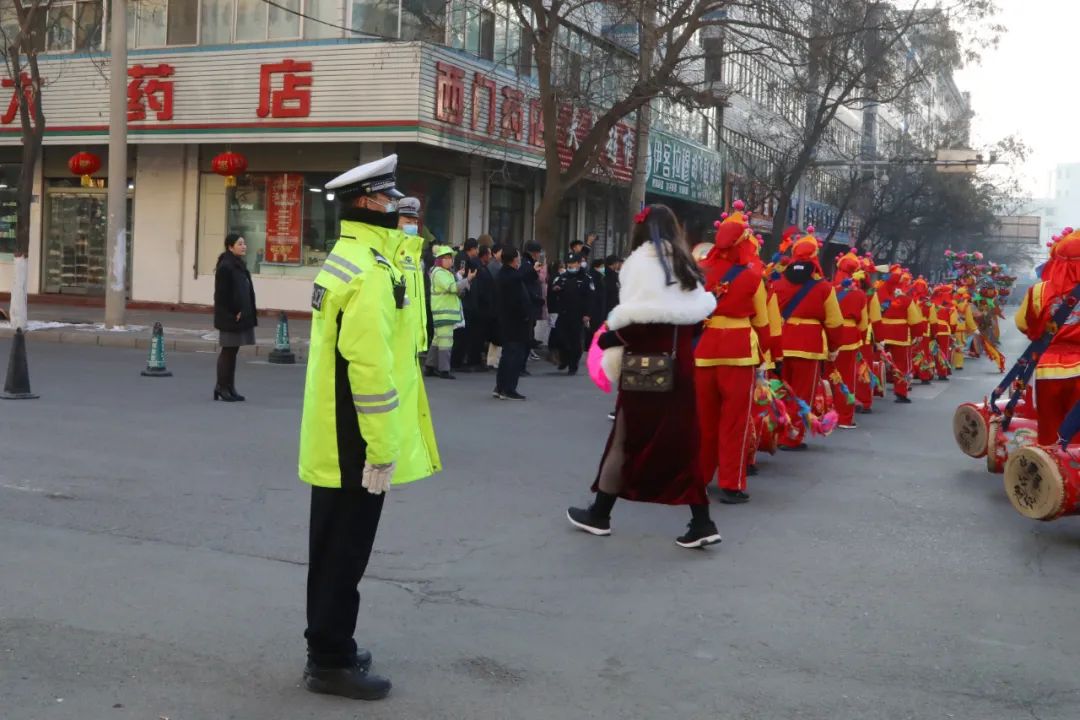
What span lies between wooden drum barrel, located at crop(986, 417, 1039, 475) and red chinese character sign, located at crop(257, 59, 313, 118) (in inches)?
648

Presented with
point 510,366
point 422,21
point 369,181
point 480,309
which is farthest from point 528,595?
point 422,21

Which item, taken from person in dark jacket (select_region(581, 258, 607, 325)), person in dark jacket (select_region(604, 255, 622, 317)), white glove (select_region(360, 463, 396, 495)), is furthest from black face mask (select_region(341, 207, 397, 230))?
person in dark jacket (select_region(604, 255, 622, 317))

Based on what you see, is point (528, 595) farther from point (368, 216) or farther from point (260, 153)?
point (260, 153)

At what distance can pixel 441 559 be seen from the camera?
20.8ft

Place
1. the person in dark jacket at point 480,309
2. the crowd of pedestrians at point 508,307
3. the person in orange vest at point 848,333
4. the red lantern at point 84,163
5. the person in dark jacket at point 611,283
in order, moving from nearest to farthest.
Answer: the person in orange vest at point 848,333 < the crowd of pedestrians at point 508,307 < the person in dark jacket at point 480,309 < the person in dark jacket at point 611,283 < the red lantern at point 84,163

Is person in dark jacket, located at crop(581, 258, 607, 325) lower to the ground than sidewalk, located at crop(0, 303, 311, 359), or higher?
higher

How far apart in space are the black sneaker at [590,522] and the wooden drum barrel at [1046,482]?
2371 millimetres

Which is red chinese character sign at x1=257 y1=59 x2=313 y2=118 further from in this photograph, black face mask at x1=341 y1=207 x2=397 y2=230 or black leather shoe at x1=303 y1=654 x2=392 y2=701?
black leather shoe at x1=303 y1=654 x2=392 y2=701

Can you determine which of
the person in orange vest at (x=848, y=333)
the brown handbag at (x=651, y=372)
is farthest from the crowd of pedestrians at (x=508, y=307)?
the brown handbag at (x=651, y=372)

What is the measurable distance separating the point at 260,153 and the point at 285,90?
8.45ft

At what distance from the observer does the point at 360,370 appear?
4.08 metres

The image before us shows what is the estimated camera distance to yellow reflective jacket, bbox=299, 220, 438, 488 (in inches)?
161

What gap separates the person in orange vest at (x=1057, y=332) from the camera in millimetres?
7445

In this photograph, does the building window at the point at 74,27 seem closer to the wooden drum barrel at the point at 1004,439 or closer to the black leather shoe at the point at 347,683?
the wooden drum barrel at the point at 1004,439
